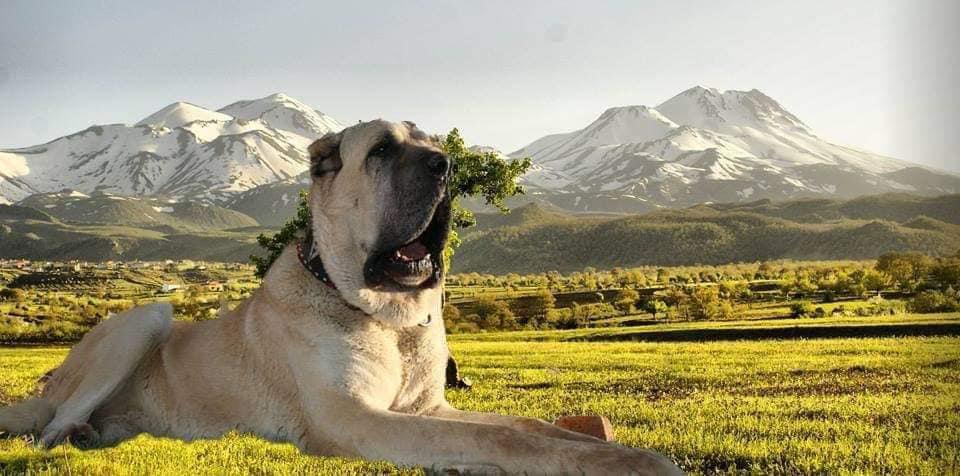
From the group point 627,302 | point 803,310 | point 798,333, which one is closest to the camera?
point 798,333

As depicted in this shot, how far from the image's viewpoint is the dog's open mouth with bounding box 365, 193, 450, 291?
5.04m

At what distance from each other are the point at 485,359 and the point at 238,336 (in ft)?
45.1

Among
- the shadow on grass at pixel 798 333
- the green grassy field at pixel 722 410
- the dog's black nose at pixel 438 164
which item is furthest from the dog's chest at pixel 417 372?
the shadow on grass at pixel 798 333

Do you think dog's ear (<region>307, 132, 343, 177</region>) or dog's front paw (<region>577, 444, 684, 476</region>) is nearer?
dog's front paw (<region>577, 444, 684, 476</region>)

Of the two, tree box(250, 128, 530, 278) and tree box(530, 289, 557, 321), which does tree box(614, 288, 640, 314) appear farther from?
tree box(250, 128, 530, 278)

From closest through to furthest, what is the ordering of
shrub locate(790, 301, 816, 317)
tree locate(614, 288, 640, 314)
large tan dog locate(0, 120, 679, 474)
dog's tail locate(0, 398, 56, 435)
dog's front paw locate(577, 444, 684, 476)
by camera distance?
dog's front paw locate(577, 444, 684, 476)
large tan dog locate(0, 120, 679, 474)
dog's tail locate(0, 398, 56, 435)
shrub locate(790, 301, 816, 317)
tree locate(614, 288, 640, 314)

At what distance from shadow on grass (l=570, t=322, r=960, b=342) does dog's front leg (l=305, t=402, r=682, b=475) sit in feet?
72.5

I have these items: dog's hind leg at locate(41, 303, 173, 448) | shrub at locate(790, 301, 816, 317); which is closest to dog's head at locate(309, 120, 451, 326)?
dog's hind leg at locate(41, 303, 173, 448)

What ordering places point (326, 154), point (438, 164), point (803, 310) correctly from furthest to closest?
point (803, 310), point (326, 154), point (438, 164)

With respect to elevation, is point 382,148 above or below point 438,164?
above

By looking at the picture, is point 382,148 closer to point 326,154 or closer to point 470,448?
point 326,154

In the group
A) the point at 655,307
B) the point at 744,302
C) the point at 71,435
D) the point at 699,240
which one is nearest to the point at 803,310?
the point at 655,307

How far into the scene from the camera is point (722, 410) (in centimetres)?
807

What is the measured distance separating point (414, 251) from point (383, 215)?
1.19 ft
